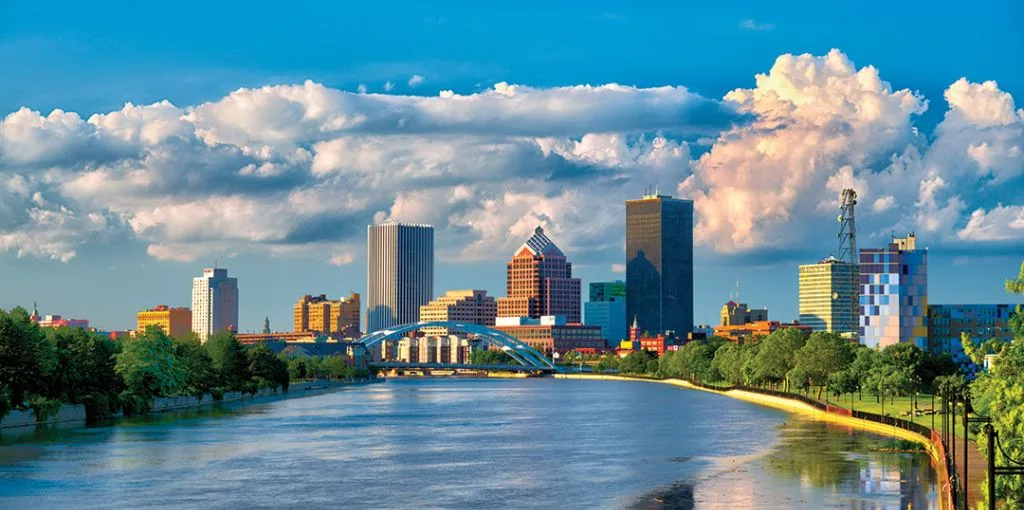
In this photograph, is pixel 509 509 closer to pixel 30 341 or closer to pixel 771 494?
pixel 771 494

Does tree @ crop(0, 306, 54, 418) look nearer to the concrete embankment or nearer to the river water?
the concrete embankment

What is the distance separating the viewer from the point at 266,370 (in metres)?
181

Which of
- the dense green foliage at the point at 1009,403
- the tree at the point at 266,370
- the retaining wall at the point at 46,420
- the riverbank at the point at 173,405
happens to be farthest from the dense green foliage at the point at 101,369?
the dense green foliage at the point at 1009,403

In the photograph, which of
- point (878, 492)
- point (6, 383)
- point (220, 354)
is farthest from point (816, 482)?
point (220, 354)

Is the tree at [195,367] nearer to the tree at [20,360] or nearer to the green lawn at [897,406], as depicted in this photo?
the tree at [20,360]

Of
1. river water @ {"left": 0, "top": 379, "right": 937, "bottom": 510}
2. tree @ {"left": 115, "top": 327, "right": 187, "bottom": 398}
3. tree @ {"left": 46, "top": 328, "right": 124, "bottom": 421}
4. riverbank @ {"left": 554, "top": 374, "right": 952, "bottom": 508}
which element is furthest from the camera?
tree @ {"left": 115, "top": 327, "right": 187, "bottom": 398}

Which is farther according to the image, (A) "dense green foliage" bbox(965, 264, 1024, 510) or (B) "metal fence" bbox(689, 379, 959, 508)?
(B) "metal fence" bbox(689, 379, 959, 508)

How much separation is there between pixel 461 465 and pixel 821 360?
77.4 meters

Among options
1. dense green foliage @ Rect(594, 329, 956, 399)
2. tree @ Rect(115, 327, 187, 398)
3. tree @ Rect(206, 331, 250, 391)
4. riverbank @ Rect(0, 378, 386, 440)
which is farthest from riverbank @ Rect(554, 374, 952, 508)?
tree @ Rect(206, 331, 250, 391)

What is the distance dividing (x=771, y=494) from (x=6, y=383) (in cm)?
5594

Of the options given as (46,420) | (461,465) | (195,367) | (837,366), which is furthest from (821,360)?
(461,465)

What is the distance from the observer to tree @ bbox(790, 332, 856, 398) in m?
139

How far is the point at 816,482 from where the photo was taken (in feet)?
196

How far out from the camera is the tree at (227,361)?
516ft
